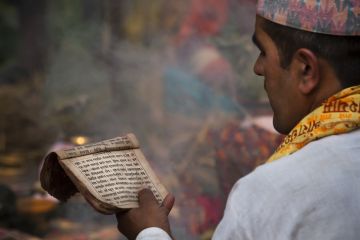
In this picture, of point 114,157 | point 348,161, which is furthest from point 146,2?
point 348,161

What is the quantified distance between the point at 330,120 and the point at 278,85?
0.61 ft

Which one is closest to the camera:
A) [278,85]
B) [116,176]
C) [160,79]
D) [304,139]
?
[304,139]

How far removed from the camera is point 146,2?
4.56m

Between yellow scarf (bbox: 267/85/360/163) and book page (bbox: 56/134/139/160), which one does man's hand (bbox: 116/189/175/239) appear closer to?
Result: book page (bbox: 56/134/139/160)

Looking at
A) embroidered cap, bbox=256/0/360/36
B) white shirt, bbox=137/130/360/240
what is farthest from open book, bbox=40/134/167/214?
embroidered cap, bbox=256/0/360/36

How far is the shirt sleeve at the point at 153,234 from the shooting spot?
1.78m

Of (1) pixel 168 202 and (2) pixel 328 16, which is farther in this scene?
(1) pixel 168 202

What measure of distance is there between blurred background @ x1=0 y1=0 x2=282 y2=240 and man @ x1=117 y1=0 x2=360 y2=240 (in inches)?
106

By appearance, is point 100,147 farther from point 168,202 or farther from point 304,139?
point 304,139

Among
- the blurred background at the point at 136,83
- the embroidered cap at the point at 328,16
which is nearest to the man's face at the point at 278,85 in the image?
A: the embroidered cap at the point at 328,16

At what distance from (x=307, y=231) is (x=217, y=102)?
3.03 metres

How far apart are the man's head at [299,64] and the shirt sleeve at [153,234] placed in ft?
1.25

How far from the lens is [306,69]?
1704 millimetres

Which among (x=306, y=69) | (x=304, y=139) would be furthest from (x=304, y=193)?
(x=306, y=69)
